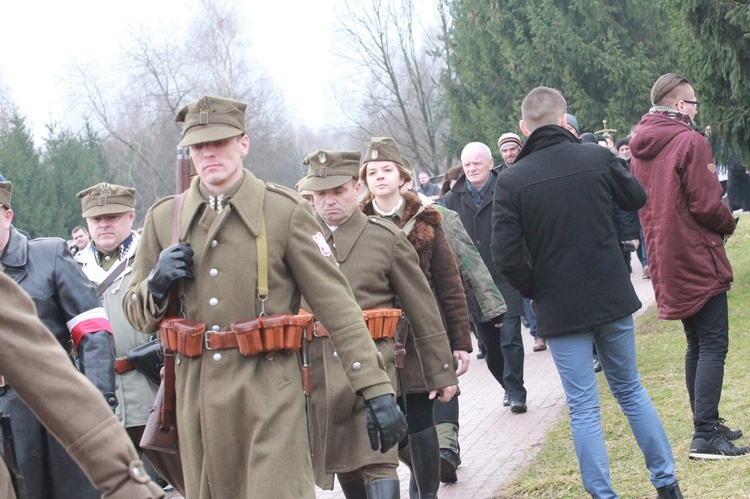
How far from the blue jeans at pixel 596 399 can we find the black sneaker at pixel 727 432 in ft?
3.42

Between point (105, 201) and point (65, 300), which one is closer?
point (65, 300)

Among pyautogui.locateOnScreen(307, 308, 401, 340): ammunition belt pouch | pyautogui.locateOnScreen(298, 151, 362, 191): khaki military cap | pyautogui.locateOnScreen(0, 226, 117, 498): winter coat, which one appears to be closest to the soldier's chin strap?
pyautogui.locateOnScreen(0, 226, 117, 498): winter coat

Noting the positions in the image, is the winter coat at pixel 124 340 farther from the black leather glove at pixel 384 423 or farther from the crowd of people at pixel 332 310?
the black leather glove at pixel 384 423

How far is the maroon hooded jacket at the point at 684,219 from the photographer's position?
20.8 feet

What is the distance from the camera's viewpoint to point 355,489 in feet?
18.2

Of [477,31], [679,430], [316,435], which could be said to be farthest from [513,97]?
[316,435]

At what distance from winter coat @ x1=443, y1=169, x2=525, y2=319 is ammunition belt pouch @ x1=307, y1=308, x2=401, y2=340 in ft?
15.0

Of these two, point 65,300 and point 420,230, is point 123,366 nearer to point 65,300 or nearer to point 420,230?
point 65,300

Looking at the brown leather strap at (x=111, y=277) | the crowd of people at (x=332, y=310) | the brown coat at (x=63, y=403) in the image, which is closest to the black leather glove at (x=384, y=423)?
the crowd of people at (x=332, y=310)

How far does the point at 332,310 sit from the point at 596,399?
1815 mm

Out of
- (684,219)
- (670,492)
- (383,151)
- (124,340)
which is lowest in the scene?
(670,492)

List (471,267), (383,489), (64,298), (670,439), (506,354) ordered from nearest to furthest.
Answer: (64,298), (383,489), (670,439), (471,267), (506,354)

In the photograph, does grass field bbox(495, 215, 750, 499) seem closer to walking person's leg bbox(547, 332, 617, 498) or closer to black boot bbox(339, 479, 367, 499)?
walking person's leg bbox(547, 332, 617, 498)

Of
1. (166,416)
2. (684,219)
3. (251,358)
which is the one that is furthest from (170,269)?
(684,219)
